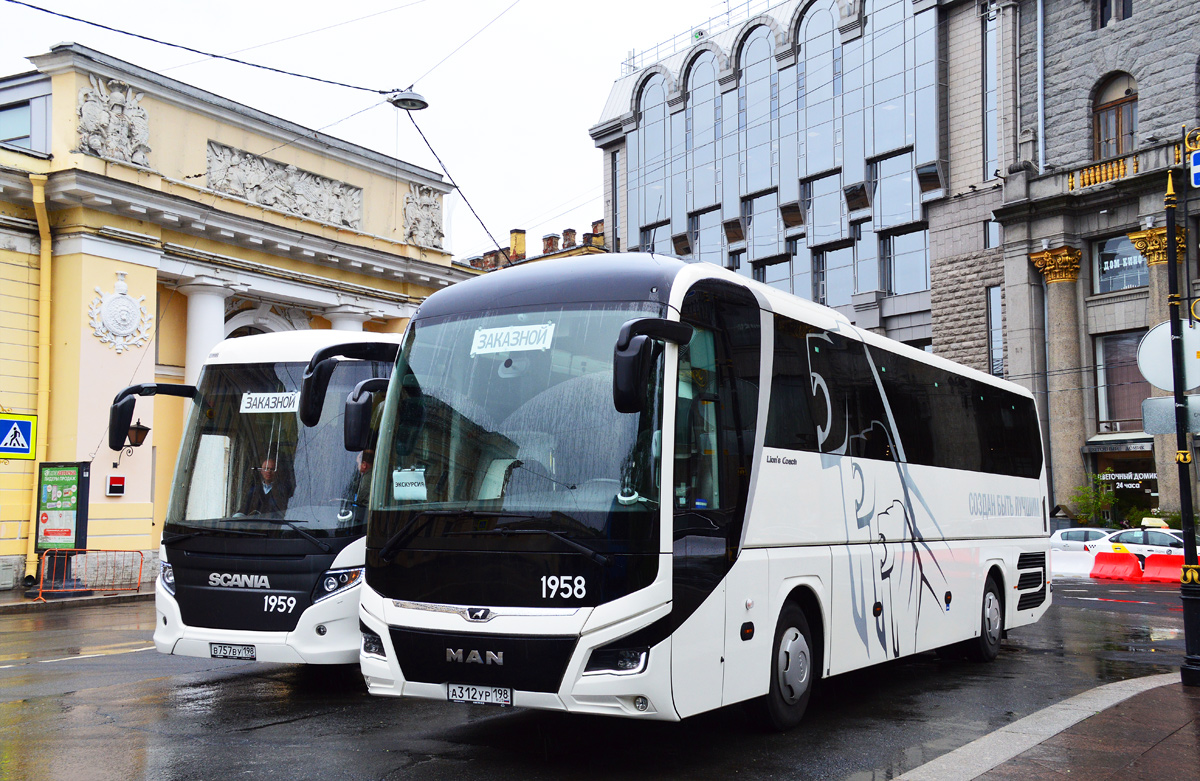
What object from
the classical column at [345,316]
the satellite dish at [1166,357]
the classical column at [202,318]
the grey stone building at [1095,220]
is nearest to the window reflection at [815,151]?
the grey stone building at [1095,220]

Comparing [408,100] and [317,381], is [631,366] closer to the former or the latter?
[317,381]

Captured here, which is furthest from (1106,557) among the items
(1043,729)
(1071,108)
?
(1043,729)

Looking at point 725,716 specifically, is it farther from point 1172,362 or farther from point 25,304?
point 25,304

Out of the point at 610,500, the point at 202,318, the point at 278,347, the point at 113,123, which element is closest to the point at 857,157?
the point at 202,318

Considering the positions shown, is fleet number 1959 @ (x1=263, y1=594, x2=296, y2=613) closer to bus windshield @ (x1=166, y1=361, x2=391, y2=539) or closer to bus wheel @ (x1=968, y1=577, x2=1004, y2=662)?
bus windshield @ (x1=166, y1=361, x2=391, y2=539)

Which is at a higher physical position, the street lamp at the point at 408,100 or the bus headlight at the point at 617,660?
the street lamp at the point at 408,100

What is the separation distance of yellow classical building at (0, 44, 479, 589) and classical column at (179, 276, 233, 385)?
0.11 ft

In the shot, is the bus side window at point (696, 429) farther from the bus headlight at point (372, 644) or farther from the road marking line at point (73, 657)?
the road marking line at point (73, 657)

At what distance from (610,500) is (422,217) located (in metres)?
26.9

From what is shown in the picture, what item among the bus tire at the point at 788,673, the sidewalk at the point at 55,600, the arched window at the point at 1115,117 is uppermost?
the arched window at the point at 1115,117

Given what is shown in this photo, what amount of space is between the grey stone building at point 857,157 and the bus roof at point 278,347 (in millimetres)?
31969

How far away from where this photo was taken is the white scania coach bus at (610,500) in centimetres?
643

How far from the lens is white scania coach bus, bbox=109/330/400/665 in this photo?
360 inches

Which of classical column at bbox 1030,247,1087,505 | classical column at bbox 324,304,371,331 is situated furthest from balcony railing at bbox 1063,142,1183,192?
classical column at bbox 324,304,371,331
